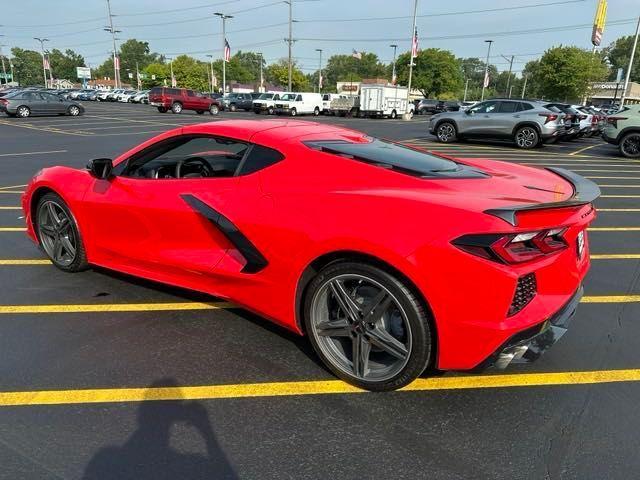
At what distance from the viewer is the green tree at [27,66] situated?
486ft

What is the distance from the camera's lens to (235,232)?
10.1 ft

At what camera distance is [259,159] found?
10.3ft

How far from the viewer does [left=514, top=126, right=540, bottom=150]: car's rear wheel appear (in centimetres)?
1622

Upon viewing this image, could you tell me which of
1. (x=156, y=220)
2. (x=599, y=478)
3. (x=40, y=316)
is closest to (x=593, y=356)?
(x=599, y=478)

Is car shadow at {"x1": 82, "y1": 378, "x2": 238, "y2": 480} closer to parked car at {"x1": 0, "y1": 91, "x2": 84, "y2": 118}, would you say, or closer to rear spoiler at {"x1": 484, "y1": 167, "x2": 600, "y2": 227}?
rear spoiler at {"x1": 484, "y1": 167, "x2": 600, "y2": 227}

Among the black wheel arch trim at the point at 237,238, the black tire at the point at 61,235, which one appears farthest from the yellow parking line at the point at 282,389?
the black tire at the point at 61,235

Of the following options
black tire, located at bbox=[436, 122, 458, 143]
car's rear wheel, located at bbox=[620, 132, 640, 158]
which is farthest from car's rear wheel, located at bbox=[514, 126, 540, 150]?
car's rear wheel, located at bbox=[620, 132, 640, 158]

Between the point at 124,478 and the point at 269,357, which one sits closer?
the point at 124,478

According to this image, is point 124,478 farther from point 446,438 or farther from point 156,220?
point 156,220

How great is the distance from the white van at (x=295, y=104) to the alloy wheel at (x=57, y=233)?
122 feet

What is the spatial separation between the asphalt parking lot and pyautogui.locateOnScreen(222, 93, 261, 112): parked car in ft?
140

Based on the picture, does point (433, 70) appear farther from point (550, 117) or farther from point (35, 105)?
point (550, 117)

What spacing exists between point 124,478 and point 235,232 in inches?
58.4

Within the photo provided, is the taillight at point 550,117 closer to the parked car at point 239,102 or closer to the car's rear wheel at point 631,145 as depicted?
the car's rear wheel at point 631,145
